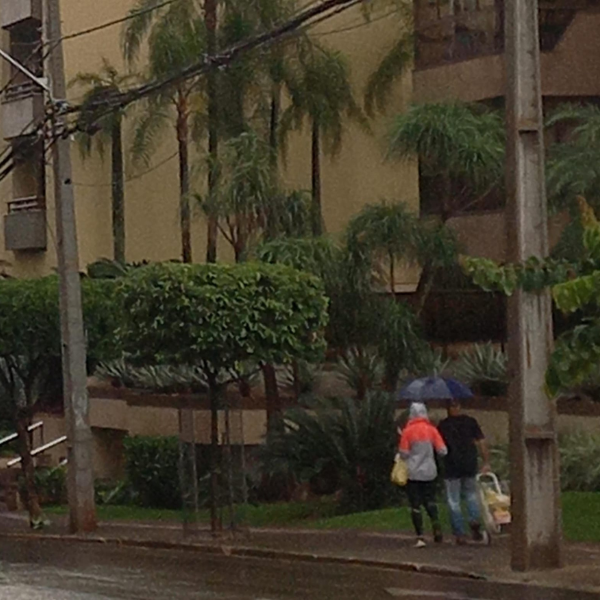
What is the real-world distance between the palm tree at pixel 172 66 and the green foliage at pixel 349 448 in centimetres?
661

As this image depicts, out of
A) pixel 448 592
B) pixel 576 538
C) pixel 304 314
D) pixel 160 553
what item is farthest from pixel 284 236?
pixel 448 592

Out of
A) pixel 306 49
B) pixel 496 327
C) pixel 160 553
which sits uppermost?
pixel 306 49

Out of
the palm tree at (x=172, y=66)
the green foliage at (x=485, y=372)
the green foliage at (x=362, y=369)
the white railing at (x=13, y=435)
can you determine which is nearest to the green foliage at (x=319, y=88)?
the palm tree at (x=172, y=66)

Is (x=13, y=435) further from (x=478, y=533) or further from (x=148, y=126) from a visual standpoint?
(x=478, y=533)

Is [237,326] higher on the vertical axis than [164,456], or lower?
higher

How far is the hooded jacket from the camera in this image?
1877 cm

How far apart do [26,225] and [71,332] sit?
17.1m

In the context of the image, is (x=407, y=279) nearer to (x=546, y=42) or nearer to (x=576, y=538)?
(x=546, y=42)

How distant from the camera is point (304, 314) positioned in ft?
70.1

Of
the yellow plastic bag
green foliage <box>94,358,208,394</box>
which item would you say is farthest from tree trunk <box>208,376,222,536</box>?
the yellow plastic bag

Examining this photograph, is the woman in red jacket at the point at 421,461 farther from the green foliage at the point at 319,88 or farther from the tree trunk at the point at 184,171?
the tree trunk at the point at 184,171

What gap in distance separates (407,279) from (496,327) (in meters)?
1.84

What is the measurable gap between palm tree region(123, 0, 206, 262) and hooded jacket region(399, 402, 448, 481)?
31.7 feet

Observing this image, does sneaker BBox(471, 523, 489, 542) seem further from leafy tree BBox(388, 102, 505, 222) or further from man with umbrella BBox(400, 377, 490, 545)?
leafy tree BBox(388, 102, 505, 222)
